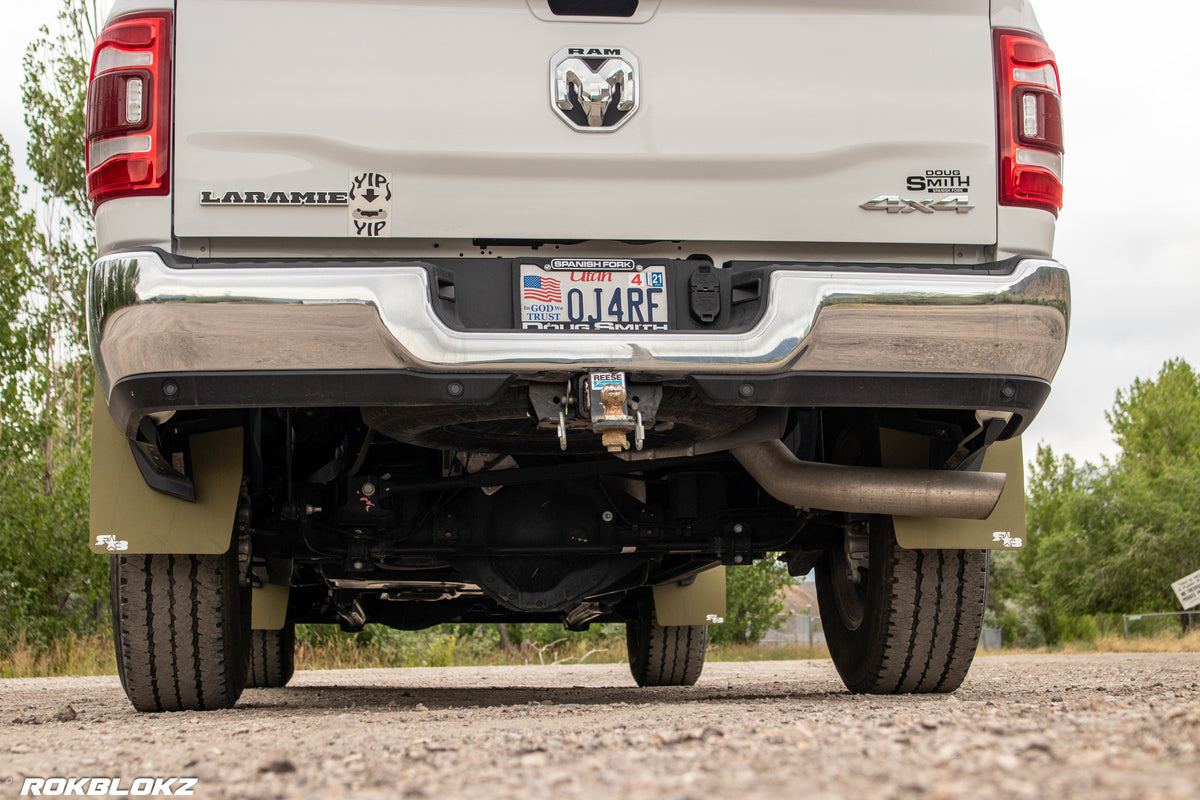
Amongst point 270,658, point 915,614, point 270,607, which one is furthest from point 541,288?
point 270,658

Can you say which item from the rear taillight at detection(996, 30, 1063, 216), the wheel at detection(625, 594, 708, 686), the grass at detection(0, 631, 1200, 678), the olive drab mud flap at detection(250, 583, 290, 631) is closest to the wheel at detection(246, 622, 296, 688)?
the olive drab mud flap at detection(250, 583, 290, 631)

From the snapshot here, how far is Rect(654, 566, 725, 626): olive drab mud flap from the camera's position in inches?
248

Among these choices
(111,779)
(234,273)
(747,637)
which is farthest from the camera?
(747,637)

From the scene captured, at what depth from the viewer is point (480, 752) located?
2094 millimetres

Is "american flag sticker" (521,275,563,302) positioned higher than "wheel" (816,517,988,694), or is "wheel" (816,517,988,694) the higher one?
"american flag sticker" (521,275,563,302)

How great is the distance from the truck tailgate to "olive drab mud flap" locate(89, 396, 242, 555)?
2.69 feet

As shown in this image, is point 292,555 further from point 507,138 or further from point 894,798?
point 894,798

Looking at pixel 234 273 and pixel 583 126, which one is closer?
pixel 234 273

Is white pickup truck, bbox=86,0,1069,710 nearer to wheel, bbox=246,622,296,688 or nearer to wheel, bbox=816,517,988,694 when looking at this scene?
wheel, bbox=816,517,988,694

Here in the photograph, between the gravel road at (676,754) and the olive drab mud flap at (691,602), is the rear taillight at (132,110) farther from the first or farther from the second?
the olive drab mud flap at (691,602)

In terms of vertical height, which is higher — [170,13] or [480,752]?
[170,13]

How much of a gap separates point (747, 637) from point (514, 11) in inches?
1308

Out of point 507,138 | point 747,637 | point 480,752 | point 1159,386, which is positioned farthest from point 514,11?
point 1159,386

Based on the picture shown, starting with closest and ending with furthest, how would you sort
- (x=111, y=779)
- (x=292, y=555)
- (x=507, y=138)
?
(x=111, y=779), (x=507, y=138), (x=292, y=555)
